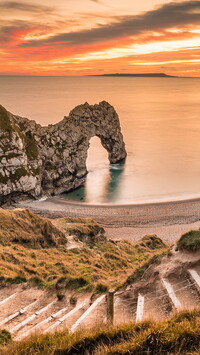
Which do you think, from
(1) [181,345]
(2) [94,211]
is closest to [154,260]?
(1) [181,345]

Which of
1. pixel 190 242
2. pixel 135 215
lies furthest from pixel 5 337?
pixel 135 215

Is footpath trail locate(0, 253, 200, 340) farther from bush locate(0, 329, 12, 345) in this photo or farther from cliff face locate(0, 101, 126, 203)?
cliff face locate(0, 101, 126, 203)

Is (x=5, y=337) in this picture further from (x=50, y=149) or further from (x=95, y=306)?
→ (x=50, y=149)

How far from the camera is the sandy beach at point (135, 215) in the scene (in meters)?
48.9

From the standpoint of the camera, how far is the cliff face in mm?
60469

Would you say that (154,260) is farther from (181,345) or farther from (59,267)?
(181,345)

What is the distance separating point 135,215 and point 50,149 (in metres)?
27.2

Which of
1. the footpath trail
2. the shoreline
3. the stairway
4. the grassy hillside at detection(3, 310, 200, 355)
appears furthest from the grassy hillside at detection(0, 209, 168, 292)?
the shoreline

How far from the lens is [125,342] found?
6297 millimetres

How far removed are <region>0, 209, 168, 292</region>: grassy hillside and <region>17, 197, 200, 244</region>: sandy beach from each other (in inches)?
371

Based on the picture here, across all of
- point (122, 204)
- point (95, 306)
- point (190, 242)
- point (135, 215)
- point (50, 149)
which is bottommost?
point (135, 215)

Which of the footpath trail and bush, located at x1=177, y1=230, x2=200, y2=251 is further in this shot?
bush, located at x1=177, y1=230, x2=200, y2=251

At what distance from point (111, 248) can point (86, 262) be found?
8.66m

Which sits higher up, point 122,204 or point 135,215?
point 122,204
